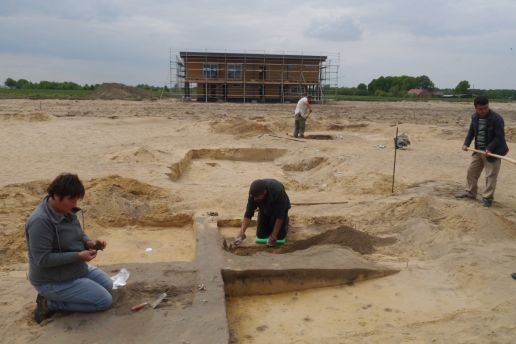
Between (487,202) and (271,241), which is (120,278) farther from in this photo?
(487,202)

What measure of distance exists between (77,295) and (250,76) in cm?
3229

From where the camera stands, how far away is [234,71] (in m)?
34.1

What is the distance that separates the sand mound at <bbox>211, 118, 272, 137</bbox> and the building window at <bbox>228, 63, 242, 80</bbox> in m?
18.0

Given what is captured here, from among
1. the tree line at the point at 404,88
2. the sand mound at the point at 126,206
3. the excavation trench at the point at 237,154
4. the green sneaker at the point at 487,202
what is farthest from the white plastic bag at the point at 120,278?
the tree line at the point at 404,88

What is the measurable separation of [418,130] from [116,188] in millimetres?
12770

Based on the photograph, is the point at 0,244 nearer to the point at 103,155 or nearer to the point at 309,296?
the point at 309,296

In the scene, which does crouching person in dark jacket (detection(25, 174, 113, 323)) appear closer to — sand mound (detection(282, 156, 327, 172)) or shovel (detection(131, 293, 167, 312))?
shovel (detection(131, 293, 167, 312))

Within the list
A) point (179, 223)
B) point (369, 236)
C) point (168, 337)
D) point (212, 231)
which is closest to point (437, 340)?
point (168, 337)

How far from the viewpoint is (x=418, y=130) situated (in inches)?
658

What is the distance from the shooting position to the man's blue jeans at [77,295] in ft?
11.1

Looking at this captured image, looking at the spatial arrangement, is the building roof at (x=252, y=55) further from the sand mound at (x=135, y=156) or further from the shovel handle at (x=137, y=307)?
the shovel handle at (x=137, y=307)

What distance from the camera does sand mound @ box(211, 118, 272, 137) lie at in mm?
16203

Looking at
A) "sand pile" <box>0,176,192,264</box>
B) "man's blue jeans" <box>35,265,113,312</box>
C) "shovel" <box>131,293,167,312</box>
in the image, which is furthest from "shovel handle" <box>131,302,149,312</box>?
"sand pile" <box>0,176,192,264</box>

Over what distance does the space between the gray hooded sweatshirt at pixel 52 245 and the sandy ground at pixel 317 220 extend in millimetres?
409
